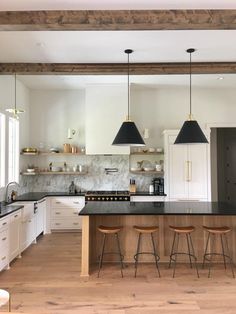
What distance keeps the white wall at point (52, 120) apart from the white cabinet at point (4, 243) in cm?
315

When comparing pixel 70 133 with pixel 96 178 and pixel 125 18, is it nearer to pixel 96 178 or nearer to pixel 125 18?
pixel 96 178

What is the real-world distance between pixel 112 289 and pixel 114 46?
3.42 metres

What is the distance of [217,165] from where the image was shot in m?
8.27

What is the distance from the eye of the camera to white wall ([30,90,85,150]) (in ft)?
23.2

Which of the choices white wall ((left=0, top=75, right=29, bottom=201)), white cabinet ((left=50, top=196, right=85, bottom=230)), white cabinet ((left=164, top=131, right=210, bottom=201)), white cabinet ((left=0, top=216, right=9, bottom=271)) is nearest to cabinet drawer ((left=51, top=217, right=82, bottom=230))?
white cabinet ((left=50, top=196, right=85, bottom=230))

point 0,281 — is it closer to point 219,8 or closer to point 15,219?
point 15,219

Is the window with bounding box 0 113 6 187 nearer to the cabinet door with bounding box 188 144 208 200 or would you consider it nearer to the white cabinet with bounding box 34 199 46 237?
the white cabinet with bounding box 34 199 46 237

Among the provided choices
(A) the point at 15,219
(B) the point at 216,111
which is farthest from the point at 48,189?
(B) the point at 216,111

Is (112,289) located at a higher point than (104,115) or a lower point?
lower

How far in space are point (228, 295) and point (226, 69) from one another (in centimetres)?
362

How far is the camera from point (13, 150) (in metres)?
6.21

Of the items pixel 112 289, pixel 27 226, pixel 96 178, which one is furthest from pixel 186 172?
pixel 27 226

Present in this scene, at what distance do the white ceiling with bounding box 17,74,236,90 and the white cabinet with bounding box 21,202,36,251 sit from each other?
265 centimetres

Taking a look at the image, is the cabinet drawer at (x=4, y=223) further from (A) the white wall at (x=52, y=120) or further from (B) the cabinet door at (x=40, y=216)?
(A) the white wall at (x=52, y=120)
